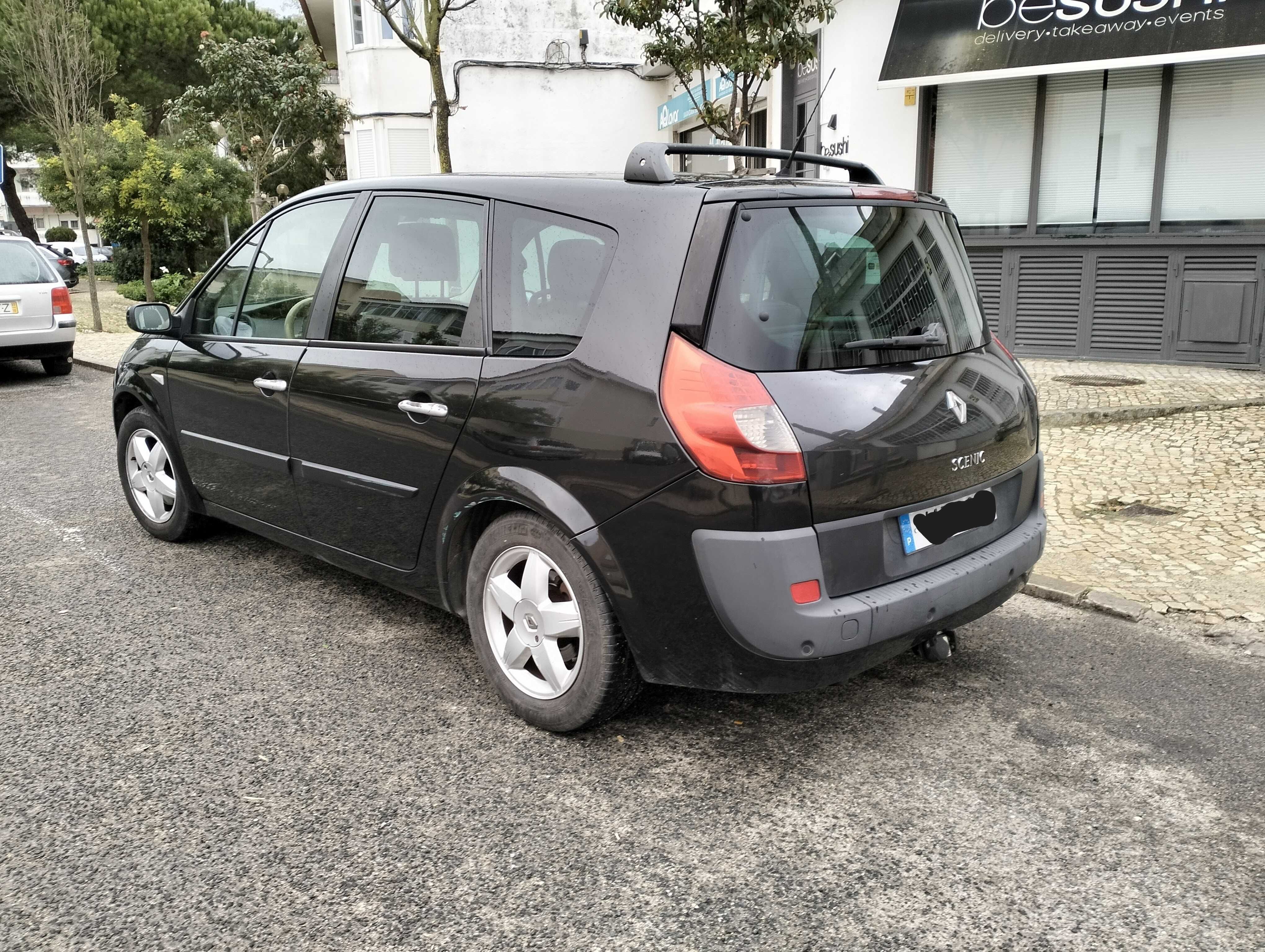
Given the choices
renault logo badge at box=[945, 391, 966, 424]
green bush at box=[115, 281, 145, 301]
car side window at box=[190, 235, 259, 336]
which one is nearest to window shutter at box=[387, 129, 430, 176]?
green bush at box=[115, 281, 145, 301]

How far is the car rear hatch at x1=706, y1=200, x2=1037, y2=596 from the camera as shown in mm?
2785

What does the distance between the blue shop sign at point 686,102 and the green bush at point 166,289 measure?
34.9 ft

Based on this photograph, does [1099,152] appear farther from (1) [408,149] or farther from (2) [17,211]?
(2) [17,211]

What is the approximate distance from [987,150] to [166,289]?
18.6 m

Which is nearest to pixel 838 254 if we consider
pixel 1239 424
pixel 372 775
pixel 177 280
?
pixel 372 775

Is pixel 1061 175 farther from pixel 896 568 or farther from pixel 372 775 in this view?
pixel 372 775

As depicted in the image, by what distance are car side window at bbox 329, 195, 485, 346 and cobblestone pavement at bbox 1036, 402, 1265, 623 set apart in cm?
295

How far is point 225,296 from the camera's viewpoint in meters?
4.61

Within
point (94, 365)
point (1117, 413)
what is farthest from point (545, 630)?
point (94, 365)

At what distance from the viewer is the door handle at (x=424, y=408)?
336cm

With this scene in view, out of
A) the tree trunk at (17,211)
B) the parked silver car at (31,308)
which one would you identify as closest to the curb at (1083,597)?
the parked silver car at (31,308)

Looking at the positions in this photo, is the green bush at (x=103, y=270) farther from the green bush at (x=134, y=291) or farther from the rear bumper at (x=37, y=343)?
the rear bumper at (x=37, y=343)

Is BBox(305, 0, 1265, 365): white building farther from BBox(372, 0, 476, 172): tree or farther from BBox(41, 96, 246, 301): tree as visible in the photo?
BBox(41, 96, 246, 301): tree

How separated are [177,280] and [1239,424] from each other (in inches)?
883
